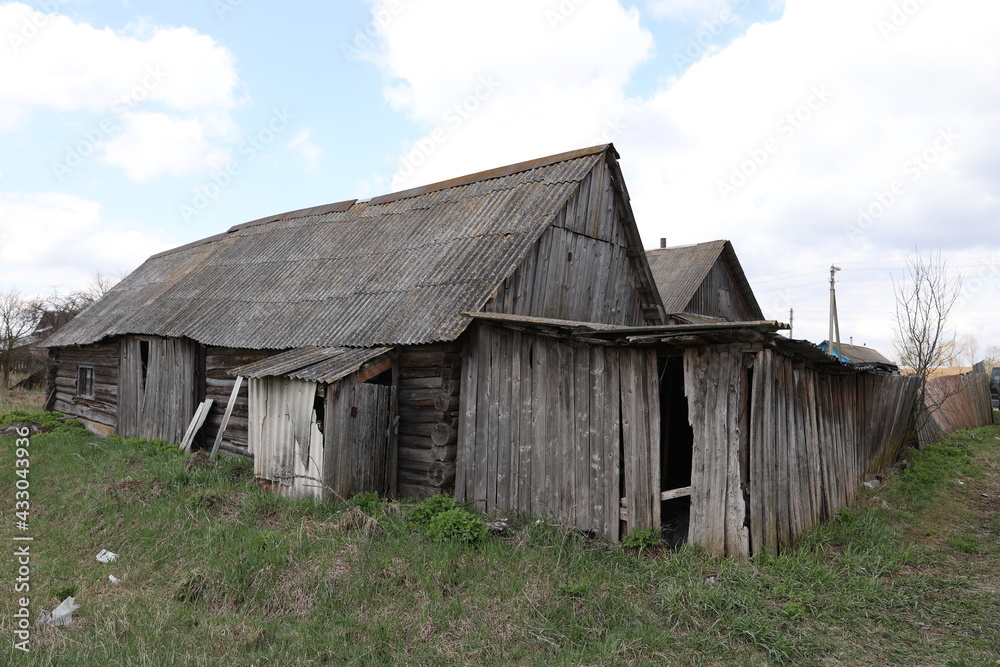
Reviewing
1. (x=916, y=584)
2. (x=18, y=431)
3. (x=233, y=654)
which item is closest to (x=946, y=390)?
(x=916, y=584)

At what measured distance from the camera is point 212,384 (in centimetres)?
1202

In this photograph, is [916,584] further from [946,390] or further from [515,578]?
[946,390]

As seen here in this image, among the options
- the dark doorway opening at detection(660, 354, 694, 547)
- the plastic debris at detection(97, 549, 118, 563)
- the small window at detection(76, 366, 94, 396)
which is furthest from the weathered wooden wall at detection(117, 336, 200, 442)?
the dark doorway opening at detection(660, 354, 694, 547)

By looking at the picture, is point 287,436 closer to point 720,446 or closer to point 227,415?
point 227,415

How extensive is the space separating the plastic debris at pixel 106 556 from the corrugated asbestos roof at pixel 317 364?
2.66 metres

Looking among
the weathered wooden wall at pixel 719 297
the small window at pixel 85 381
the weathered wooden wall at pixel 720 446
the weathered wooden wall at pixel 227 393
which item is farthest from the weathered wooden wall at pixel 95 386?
the weathered wooden wall at pixel 719 297

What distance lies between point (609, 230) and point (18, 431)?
13.3 metres

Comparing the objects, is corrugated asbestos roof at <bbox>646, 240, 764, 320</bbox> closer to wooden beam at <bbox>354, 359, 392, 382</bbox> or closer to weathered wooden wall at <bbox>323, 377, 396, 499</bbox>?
wooden beam at <bbox>354, 359, 392, 382</bbox>

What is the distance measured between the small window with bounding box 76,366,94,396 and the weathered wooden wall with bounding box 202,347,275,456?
21.2ft

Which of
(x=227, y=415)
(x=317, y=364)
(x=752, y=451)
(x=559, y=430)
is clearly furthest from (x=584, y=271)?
(x=227, y=415)

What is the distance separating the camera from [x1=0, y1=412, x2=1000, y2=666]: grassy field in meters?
4.70

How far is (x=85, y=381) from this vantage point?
16.8m

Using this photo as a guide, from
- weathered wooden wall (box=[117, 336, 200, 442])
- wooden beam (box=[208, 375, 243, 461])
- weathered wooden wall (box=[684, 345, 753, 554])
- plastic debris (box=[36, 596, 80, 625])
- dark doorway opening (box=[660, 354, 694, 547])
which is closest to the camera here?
plastic debris (box=[36, 596, 80, 625])

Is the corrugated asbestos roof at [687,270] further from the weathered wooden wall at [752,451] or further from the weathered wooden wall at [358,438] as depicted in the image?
the weathered wooden wall at [358,438]
